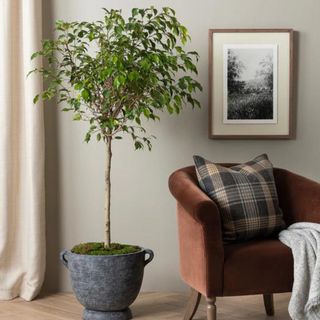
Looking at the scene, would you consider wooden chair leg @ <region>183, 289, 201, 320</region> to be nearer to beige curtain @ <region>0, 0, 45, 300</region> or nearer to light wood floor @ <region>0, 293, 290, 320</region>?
light wood floor @ <region>0, 293, 290, 320</region>

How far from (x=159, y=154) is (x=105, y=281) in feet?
3.27

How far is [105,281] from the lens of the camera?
3.64m

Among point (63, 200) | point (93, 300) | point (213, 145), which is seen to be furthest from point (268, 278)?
point (63, 200)

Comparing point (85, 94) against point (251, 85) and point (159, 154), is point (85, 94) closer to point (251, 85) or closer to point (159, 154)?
point (159, 154)

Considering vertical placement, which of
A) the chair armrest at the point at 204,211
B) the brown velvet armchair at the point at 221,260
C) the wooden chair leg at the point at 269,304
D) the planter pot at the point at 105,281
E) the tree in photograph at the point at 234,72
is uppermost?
the tree in photograph at the point at 234,72

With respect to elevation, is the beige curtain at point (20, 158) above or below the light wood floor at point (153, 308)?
above

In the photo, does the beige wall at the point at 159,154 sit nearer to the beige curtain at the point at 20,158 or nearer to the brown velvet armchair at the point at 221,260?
the beige curtain at the point at 20,158

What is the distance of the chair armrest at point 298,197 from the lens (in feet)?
11.8

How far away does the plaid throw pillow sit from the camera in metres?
3.44

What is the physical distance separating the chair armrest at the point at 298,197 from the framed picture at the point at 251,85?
50cm

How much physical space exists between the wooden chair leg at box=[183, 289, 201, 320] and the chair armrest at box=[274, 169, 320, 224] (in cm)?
62

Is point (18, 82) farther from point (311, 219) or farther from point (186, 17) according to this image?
point (311, 219)

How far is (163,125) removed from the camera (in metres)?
4.34

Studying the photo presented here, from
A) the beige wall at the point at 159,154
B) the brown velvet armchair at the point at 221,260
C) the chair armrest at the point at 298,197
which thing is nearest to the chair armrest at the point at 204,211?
the brown velvet armchair at the point at 221,260
